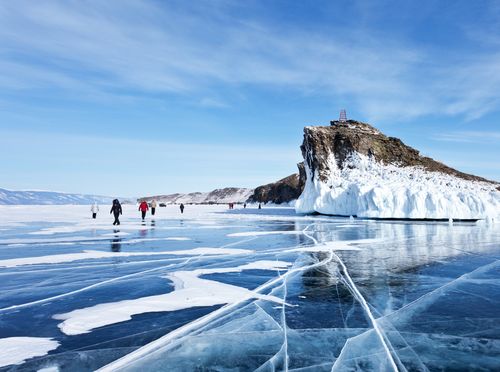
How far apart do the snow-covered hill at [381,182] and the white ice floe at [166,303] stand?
2528cm

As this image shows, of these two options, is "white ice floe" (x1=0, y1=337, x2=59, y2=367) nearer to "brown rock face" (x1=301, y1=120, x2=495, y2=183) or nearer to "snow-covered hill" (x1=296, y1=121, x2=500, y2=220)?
"snow-covered hill" (x1=296, y1=121, x2=500, y2=220)

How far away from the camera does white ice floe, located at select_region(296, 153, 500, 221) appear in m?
27.8

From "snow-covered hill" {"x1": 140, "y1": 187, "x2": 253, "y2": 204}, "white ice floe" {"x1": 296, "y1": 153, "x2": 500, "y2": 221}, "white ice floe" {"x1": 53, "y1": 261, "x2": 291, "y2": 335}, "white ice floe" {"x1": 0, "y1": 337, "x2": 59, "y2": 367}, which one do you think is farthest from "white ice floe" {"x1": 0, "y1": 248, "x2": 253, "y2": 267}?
"snow-covered hill" {"x1": 140, "y1": 187, "x2": 253, "y2": 204}

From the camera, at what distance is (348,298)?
233 inches

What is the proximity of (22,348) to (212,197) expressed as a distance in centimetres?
16103

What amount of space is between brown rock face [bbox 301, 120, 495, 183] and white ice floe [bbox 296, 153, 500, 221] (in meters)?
0.92

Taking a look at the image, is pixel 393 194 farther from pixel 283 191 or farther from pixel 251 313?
pixel 283 191

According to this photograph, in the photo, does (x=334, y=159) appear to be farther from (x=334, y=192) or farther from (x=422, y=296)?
(x=422, y=296)

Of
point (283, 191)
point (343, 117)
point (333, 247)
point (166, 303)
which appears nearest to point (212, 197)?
point (283, 191)

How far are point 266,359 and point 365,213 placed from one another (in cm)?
2956

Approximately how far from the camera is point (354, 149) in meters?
43.9

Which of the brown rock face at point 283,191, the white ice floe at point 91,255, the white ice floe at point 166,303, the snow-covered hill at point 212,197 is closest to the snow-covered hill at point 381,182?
the white ice floe at point 91,255

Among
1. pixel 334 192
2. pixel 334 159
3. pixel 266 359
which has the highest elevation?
pixel 334 159

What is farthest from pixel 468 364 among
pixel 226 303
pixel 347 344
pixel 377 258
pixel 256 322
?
pixel 377 258
